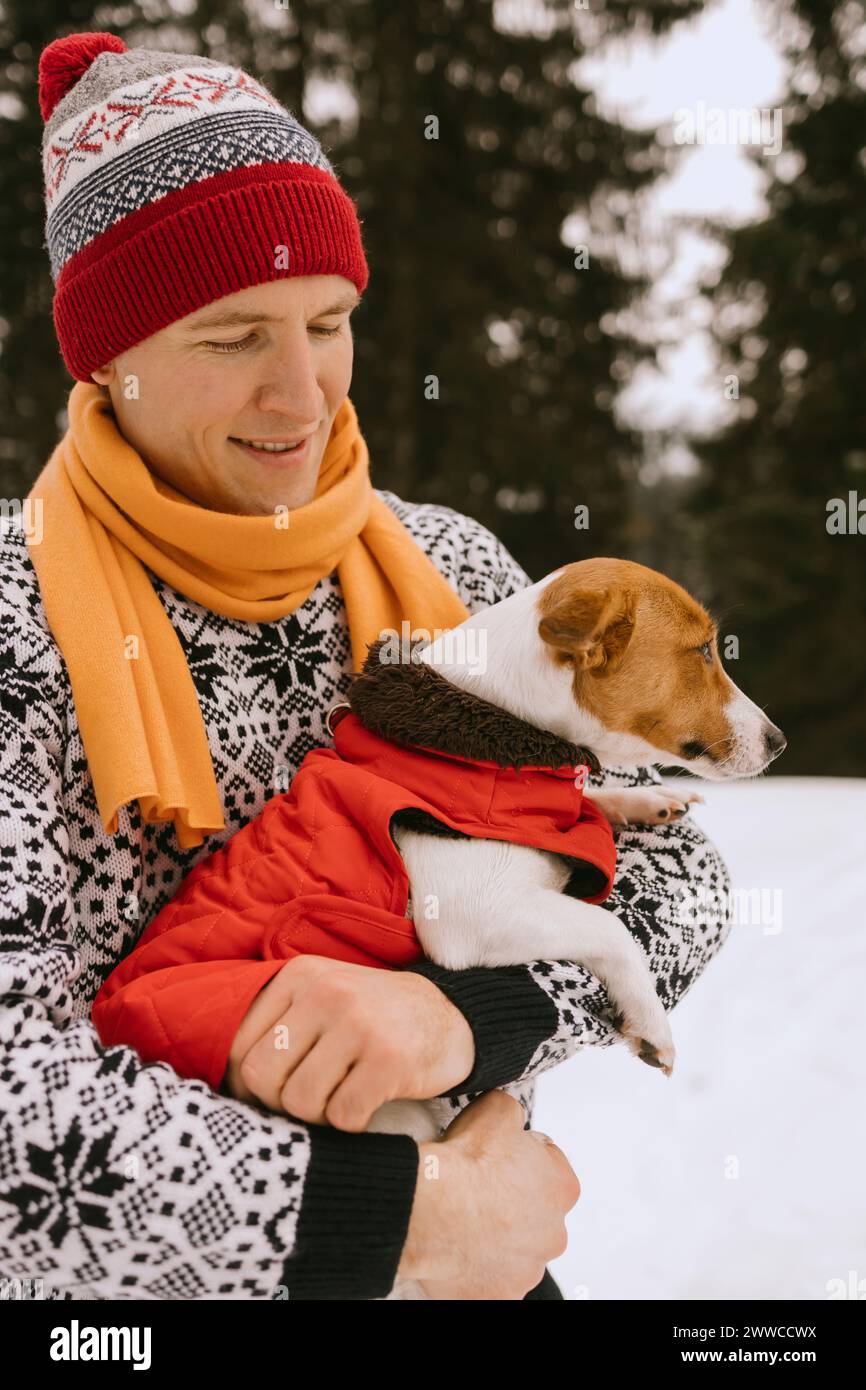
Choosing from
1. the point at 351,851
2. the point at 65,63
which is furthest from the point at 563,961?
the point at 65,63

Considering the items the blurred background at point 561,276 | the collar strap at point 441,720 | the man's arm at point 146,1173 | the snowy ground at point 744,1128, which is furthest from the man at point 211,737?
the blurred background at point 561,276

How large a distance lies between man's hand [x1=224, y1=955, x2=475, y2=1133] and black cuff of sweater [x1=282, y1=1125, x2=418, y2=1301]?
30 mm

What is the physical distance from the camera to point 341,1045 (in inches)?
47.1

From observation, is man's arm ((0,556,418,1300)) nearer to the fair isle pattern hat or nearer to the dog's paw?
the dog's paw

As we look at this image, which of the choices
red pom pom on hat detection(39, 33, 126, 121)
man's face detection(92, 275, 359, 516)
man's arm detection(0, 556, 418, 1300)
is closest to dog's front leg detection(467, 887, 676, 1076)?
Answer: man's arm detection(0, 556, 418, 1300)

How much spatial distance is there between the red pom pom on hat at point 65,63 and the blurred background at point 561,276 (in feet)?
20.7

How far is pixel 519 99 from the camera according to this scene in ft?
26.8

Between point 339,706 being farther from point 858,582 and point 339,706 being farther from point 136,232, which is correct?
point 858,582

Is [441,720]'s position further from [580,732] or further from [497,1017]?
[497,1017]

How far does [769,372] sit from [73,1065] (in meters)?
8.96

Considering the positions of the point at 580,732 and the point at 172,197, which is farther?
the point at 580,732

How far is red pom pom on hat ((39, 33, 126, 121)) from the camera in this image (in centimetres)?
156

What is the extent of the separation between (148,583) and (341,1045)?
68 centimetres
